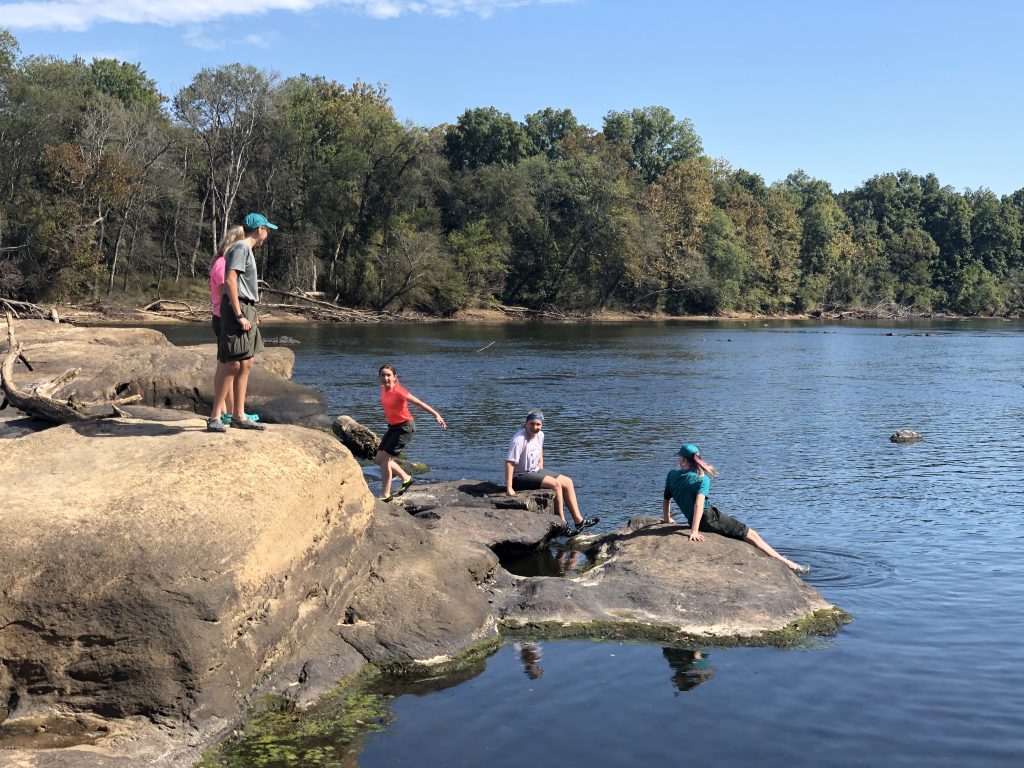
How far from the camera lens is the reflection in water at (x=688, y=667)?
9.16 m

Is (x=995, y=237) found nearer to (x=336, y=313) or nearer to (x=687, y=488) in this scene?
(x=336, y=313)

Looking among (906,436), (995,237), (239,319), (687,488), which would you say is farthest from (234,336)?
(995,237)

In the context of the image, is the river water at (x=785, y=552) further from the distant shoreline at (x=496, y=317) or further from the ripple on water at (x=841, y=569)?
the distant shoreline at (x=496, y=317)

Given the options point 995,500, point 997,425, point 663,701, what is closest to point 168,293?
point 997,425

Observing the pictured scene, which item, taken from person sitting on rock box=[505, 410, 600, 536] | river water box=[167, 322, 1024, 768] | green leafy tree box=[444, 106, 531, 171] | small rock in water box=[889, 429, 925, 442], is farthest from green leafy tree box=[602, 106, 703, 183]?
person sitting on rock box=[505, 410, 600, 536]

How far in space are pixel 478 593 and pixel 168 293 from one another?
60.1 meters

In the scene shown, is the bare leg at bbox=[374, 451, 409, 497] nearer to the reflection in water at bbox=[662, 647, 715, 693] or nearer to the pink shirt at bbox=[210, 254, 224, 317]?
the pink shirt at bbox=[210, 254, 224, 317]

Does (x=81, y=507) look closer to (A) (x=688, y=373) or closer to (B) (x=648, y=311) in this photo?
(A) (x=688, y=373)

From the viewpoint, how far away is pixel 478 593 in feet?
34.0

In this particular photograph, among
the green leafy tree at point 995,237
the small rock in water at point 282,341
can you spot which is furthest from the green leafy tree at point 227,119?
the green leafy tree at point 995,237

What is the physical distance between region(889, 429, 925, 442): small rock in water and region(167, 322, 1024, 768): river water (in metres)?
0.37

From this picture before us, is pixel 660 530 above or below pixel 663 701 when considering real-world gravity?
above

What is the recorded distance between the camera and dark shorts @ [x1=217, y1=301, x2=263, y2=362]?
9.23 meters

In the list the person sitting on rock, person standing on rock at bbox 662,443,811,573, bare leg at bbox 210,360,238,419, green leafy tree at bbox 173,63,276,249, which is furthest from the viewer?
green leafy tree at bbox 173,63,276,249
